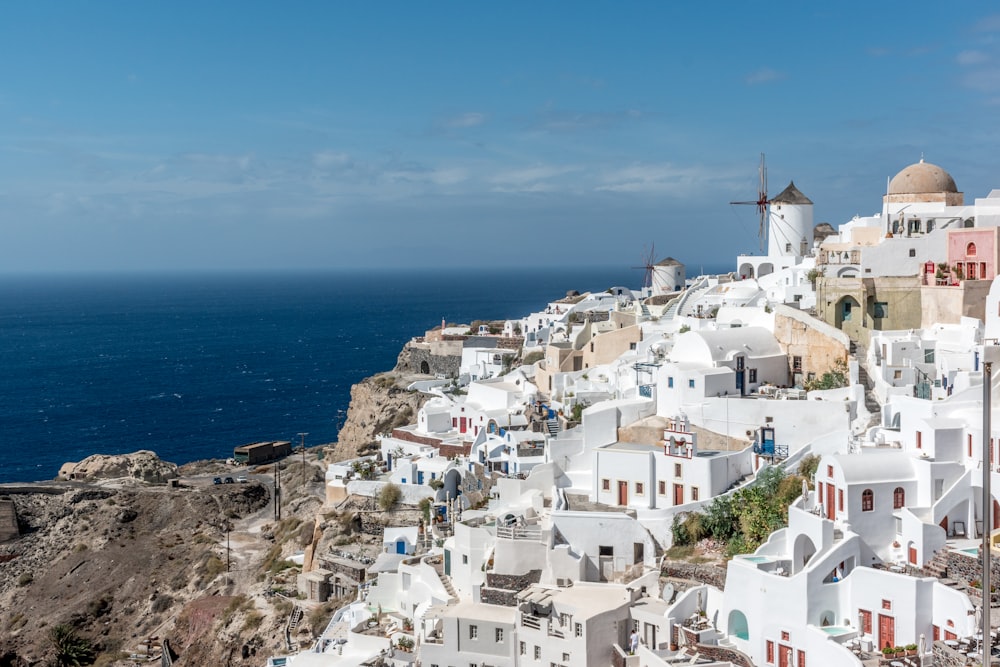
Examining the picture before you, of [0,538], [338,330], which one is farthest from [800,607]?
[338,330]

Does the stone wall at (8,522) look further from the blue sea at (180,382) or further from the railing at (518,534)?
the railing at (518,534)

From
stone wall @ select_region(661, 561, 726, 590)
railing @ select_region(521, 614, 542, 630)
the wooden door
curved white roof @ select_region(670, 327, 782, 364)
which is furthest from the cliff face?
the wooden door

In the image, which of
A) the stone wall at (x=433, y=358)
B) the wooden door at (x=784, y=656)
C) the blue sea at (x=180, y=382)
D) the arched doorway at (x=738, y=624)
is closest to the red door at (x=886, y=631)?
the wooden door at (x=784, y=656)

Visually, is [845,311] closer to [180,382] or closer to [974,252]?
[974,252]

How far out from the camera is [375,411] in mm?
61875

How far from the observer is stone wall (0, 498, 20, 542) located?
57.1m

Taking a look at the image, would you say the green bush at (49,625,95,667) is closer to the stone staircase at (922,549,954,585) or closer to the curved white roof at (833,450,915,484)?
the curved white roof at (833,450,915,484)

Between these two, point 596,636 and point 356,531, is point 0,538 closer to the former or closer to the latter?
point 356,531

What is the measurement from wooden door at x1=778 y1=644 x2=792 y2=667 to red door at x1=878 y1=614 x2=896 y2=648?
205cm

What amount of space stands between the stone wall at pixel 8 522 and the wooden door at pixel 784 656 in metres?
47.3

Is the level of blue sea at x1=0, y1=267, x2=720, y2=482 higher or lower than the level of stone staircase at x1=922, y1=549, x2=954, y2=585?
lower

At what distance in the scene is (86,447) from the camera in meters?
82.2

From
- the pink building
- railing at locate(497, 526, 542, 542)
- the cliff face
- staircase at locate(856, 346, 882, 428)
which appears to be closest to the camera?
railing at locate(497, 526, 542, 542)

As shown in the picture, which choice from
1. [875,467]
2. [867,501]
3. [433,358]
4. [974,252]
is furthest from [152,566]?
[974,252]
